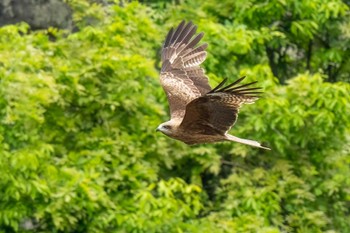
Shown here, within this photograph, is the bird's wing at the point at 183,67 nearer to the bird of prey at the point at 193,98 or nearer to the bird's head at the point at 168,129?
the bird of prey at the point at 193,98

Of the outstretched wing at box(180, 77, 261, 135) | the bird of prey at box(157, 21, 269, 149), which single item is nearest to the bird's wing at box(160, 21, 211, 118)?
the bird of prey at box(157, 21, 269, 149)

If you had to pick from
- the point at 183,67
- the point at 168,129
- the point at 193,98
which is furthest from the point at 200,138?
the point at 183,67

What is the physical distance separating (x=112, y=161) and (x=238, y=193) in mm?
1304

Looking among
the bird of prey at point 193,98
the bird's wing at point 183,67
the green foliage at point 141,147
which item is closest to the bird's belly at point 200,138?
the bird of prey at point 193,98

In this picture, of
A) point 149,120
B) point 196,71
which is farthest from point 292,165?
point 196,71

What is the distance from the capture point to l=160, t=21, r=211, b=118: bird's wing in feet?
30.5

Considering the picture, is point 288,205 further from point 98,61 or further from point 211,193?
point 98,61

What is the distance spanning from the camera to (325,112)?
11.4 meters

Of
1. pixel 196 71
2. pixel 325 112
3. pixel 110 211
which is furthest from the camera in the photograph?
pixel 325 112

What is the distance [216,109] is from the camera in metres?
8.22

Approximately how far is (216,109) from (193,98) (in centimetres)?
97

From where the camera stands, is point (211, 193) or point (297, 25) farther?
point (297, 25)

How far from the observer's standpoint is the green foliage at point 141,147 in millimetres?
10516

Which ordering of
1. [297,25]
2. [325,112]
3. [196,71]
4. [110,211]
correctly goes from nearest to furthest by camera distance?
[196,71]
[110,211]
[325,112]
[297,25]
